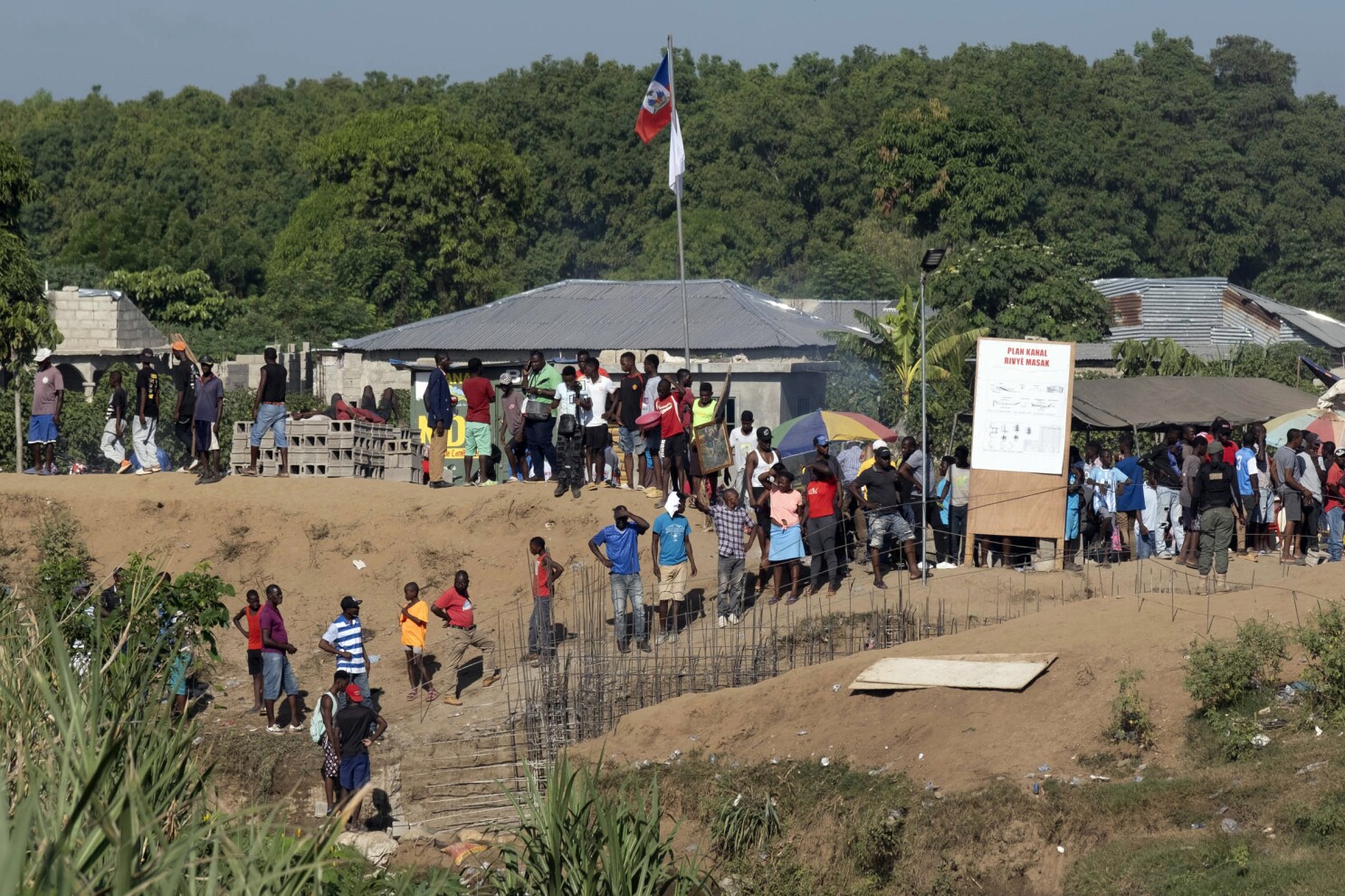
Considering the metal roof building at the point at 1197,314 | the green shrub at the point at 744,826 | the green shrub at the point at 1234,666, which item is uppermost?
the metal roof building at the point at 1197,314

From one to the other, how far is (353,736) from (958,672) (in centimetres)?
463

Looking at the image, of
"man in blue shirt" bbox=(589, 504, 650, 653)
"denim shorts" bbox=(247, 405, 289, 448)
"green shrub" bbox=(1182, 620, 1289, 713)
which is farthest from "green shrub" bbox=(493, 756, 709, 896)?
"denim shorts" bbox=(247, 405, 289, 448)

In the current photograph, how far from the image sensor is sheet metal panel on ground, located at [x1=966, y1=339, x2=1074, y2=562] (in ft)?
54.4

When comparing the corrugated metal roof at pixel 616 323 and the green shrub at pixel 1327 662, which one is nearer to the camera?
the green shrub at pixel 1327 662

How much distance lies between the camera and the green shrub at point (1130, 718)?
12445mm

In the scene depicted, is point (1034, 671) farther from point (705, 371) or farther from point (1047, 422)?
point (705, 371)

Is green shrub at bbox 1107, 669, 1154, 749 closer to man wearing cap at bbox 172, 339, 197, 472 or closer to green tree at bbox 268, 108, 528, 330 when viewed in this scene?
man wearing cap at bbox 172, 339, 197, 472

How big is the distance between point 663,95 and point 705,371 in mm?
4185

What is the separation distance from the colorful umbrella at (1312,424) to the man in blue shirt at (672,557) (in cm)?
717

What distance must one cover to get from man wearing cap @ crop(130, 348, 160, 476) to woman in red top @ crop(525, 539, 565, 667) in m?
5.90

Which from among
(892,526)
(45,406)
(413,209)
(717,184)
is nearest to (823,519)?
(892,526)

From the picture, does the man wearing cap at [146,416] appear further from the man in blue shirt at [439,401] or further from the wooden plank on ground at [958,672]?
the wooden plank on ground at [958,672]

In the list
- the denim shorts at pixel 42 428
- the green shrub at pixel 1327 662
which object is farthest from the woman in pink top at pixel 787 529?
the denim shorts at pixel 42 428

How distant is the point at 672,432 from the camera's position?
58.4 feet
